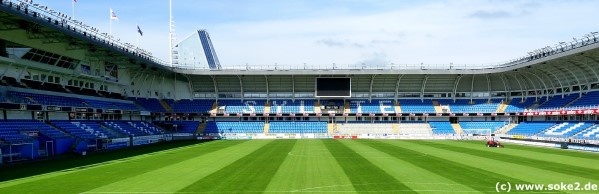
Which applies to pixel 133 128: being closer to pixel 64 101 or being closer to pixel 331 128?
pixel 64 101

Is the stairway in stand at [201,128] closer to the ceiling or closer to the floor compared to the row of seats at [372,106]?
closer to the floor

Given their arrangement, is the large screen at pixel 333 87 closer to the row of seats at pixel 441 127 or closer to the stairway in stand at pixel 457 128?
the row of seats at pixel 441 127

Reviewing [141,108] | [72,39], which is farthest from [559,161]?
[141,108]

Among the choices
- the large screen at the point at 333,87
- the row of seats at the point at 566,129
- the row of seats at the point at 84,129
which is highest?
the large screen at the point at 333,87

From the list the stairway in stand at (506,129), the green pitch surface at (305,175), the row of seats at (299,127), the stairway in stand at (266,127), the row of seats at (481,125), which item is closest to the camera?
the green pitch surface at (305,175)

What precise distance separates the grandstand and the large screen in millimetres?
790

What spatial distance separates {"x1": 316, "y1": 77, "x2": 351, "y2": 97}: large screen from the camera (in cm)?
7262

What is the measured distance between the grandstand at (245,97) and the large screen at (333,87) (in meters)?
0.79


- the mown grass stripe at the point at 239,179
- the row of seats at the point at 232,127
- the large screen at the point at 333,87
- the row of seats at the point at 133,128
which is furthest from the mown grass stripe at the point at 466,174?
the row of seats at the point at 232,127

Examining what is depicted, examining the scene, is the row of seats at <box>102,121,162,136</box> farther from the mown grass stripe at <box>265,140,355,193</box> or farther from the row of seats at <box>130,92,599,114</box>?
the mown grass stripe at <box>265,140,355,193</box>

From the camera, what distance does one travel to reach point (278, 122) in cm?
7438

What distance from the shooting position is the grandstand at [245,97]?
3881 centimetres

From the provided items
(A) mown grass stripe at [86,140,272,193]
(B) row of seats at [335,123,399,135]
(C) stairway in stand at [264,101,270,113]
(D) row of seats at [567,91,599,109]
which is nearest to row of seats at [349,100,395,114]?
(B) row of seats at [335,123,399,135]

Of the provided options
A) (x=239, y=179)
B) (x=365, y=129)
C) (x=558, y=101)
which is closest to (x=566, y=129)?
(x=558, y=101)
